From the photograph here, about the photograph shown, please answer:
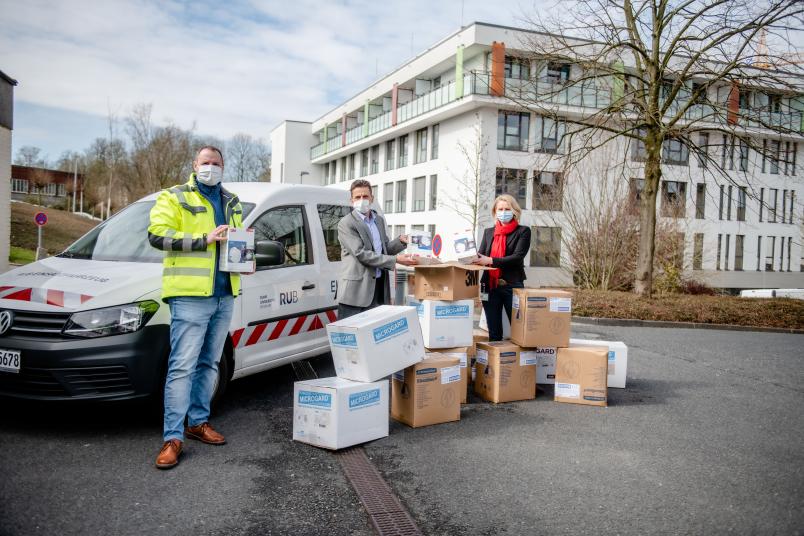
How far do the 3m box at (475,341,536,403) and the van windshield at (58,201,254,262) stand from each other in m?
2.69

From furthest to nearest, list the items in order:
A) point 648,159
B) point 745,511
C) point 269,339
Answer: point 648,159, point 269,339, point 745,511

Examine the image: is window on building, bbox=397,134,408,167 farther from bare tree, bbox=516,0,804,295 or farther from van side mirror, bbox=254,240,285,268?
van side mirror, bbox=254,240,285,268

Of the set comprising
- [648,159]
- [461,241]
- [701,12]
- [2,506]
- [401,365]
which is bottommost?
[2,506]

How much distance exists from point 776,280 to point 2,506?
47237 millimetres

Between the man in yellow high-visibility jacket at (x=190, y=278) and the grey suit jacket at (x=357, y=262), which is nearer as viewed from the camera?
the man in yellow high-visibility jacket at (x=190, y=278)

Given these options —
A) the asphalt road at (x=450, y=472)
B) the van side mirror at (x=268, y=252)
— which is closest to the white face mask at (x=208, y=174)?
the van side mirror at (x=268, y=252)

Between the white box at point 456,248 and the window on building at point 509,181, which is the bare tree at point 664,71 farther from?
the window on building at point 509,181

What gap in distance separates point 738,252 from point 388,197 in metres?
24.1

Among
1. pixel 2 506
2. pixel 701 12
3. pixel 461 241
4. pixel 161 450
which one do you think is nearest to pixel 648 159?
pixel 701 12

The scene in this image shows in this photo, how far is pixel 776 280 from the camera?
41.6 meters

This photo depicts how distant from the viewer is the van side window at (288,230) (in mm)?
5789

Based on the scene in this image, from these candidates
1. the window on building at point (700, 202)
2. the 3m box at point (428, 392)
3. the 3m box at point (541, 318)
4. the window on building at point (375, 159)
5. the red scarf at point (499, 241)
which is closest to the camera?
the 3m box at point (428, 392)

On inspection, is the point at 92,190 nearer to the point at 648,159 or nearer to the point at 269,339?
the point at 648,159

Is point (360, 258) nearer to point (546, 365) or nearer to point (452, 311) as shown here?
point (452, 311)
